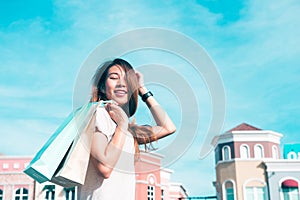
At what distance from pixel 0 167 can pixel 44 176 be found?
22.0 meters

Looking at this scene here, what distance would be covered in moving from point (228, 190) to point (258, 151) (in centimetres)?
275

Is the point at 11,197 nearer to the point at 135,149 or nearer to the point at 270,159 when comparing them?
the point at 270,159

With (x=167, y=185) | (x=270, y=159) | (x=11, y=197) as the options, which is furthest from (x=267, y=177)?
(x=11, y=197)

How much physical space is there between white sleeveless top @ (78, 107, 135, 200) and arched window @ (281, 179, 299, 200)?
21.0 metres

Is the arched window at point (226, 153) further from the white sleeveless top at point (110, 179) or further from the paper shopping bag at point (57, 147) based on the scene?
the paper shopping bag at point (57, 147)

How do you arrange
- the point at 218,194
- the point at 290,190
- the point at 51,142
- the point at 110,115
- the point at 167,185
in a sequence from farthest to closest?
the point at 167,185, the point at 218,194, the point at 290,190, the point at 110,115, the point at 51,142

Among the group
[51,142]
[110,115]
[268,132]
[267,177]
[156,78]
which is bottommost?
[51,142]

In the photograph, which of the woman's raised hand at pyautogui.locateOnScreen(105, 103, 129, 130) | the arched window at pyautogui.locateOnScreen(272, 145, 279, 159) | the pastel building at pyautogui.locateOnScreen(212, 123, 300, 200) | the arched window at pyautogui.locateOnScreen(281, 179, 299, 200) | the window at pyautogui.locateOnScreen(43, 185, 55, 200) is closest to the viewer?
the woman's raised hand at pyautogui.locateOnScreen(105, 103, 129, 130)

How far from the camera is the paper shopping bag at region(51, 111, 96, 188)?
6.14ft

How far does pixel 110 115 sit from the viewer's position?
2250 millimetres

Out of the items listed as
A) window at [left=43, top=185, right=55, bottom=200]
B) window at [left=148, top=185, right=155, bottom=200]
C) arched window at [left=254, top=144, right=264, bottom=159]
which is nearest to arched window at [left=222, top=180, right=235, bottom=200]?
arched window at [left=254, top=144, right=264, bottom=159]

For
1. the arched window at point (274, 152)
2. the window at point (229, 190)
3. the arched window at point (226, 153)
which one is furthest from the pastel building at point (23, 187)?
the arched window at point (274, 152)

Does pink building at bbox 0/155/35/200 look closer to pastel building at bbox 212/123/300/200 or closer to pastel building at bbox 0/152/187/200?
pastel building at bbox 0/152/187/200

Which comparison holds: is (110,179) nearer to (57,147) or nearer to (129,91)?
(57,147)
